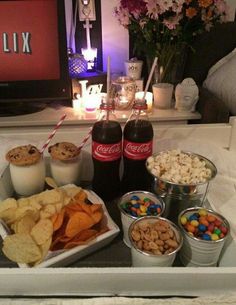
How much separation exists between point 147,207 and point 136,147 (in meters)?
0.17

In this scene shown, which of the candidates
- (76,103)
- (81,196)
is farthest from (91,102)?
(81,196)

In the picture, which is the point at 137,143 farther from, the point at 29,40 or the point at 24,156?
the point at 29,40

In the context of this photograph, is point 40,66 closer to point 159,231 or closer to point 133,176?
point 133,176

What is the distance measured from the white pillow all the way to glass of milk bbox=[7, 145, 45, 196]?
85 centimetres

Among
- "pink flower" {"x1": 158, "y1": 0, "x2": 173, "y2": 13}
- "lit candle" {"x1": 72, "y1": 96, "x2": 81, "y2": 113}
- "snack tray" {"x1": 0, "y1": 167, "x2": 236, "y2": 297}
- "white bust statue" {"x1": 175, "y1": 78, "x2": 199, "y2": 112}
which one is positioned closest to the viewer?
"snack tray" {"x1": 0, "y1": 167, "x2": 236, "y2": 297}

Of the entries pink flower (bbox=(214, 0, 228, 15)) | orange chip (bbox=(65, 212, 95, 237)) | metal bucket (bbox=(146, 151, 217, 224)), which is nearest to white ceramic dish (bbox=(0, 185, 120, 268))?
orange chip (bbox=(65, 212, 95, 237))

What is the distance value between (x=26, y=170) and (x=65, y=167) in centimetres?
10

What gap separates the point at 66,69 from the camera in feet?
4.59

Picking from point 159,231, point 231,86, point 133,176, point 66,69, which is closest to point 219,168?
point 133,176

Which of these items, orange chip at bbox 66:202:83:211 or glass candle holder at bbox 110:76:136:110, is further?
glass candle holder at bbox 110:76:136:110

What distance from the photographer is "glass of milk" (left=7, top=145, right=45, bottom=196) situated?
0.84m

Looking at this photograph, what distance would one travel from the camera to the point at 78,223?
0.71 m

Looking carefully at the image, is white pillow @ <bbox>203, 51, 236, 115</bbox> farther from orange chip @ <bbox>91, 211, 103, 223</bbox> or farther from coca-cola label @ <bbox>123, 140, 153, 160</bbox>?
orange chip @ <bbox>91, 211, 103, 223</bbox>

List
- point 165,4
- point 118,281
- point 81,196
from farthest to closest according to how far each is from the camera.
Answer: point 165,4 < point 81,196 < point 118,281
